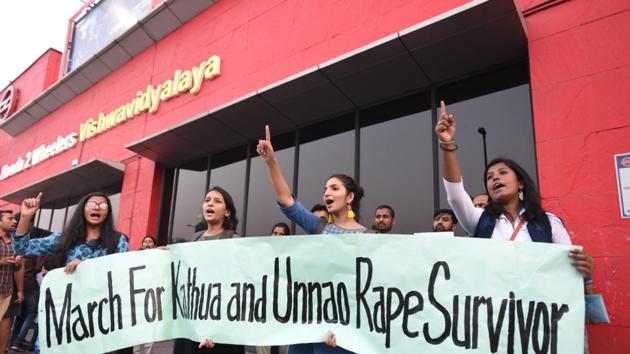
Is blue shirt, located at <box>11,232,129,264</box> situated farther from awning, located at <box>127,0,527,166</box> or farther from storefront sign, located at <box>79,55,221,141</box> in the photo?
storefront sign, located at <box>79,55,221,141</box>

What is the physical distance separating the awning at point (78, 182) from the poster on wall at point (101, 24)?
3250 mm

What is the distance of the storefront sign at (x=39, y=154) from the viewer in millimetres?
10766

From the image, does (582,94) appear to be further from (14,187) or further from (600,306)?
(14,187)

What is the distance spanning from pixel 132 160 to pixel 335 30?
5220 mm

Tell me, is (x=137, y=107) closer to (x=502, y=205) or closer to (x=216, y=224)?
(x=216, y=224)

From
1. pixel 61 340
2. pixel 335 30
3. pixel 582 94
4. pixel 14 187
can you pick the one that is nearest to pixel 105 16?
pixel 14 187

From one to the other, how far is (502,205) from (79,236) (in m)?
2.84

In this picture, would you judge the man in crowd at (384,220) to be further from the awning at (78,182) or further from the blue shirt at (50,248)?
the awning at (78,182)

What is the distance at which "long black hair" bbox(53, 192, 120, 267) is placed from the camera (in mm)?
2963

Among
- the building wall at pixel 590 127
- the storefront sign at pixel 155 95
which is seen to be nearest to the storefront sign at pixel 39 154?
the storefront sign at pixel 155 95

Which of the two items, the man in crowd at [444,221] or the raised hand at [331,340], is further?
the man in crowd at [444,221]

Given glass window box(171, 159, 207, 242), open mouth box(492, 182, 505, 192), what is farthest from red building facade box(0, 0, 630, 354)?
open mouth box(492, 182, 505, 192)

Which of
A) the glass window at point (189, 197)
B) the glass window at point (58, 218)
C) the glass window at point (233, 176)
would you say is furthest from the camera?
the glass window at point (58, 218)

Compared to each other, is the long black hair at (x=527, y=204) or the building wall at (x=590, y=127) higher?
the building wall at (x=590, y=127)
